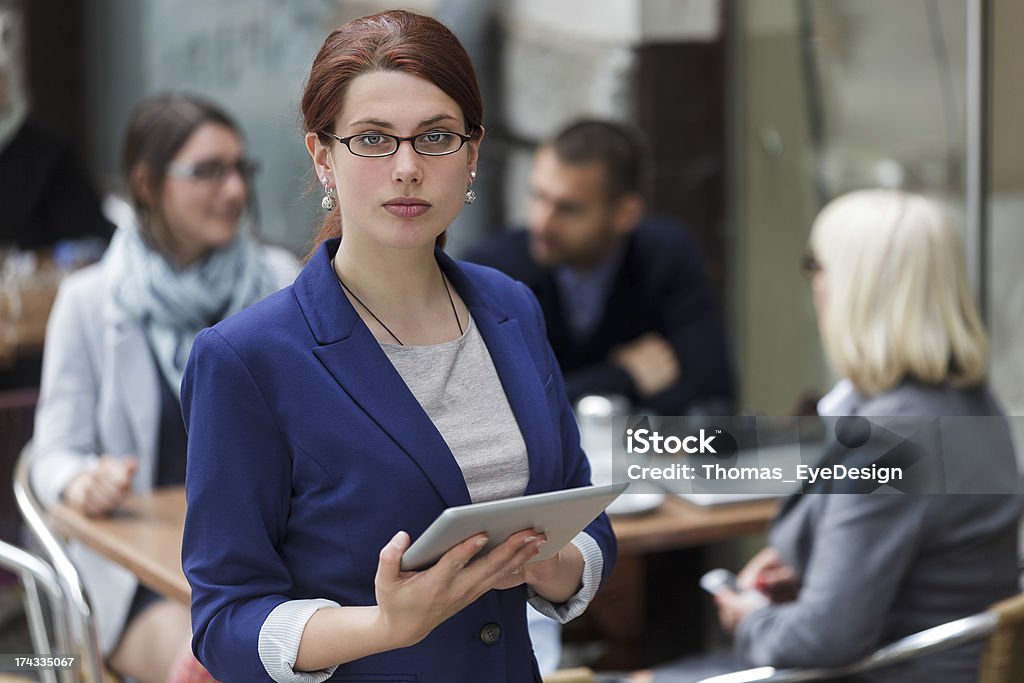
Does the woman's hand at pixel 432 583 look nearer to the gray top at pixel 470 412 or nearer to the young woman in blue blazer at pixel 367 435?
the young woman in blue blazer at pixel 367 435

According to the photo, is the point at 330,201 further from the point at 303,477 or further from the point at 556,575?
the point at 556,575

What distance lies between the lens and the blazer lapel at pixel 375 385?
5.15ft

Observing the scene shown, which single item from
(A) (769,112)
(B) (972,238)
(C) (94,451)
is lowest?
(C) (94,451)

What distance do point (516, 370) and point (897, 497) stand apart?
98cm

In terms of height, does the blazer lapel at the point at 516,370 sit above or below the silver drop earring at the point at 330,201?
below

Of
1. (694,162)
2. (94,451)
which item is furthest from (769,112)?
(94,451)

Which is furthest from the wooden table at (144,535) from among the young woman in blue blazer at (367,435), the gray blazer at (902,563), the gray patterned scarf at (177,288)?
the gray blazer at (902,563)

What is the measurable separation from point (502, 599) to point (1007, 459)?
1293 millimetres

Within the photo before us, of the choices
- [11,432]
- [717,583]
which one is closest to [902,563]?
[717,583]

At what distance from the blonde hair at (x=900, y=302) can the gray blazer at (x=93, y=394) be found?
65.4 inches

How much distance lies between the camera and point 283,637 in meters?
1.50

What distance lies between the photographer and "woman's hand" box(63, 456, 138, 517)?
9.42 feet

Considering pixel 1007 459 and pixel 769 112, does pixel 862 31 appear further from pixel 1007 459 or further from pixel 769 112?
pixel 1007 459

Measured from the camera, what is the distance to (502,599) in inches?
66.9
